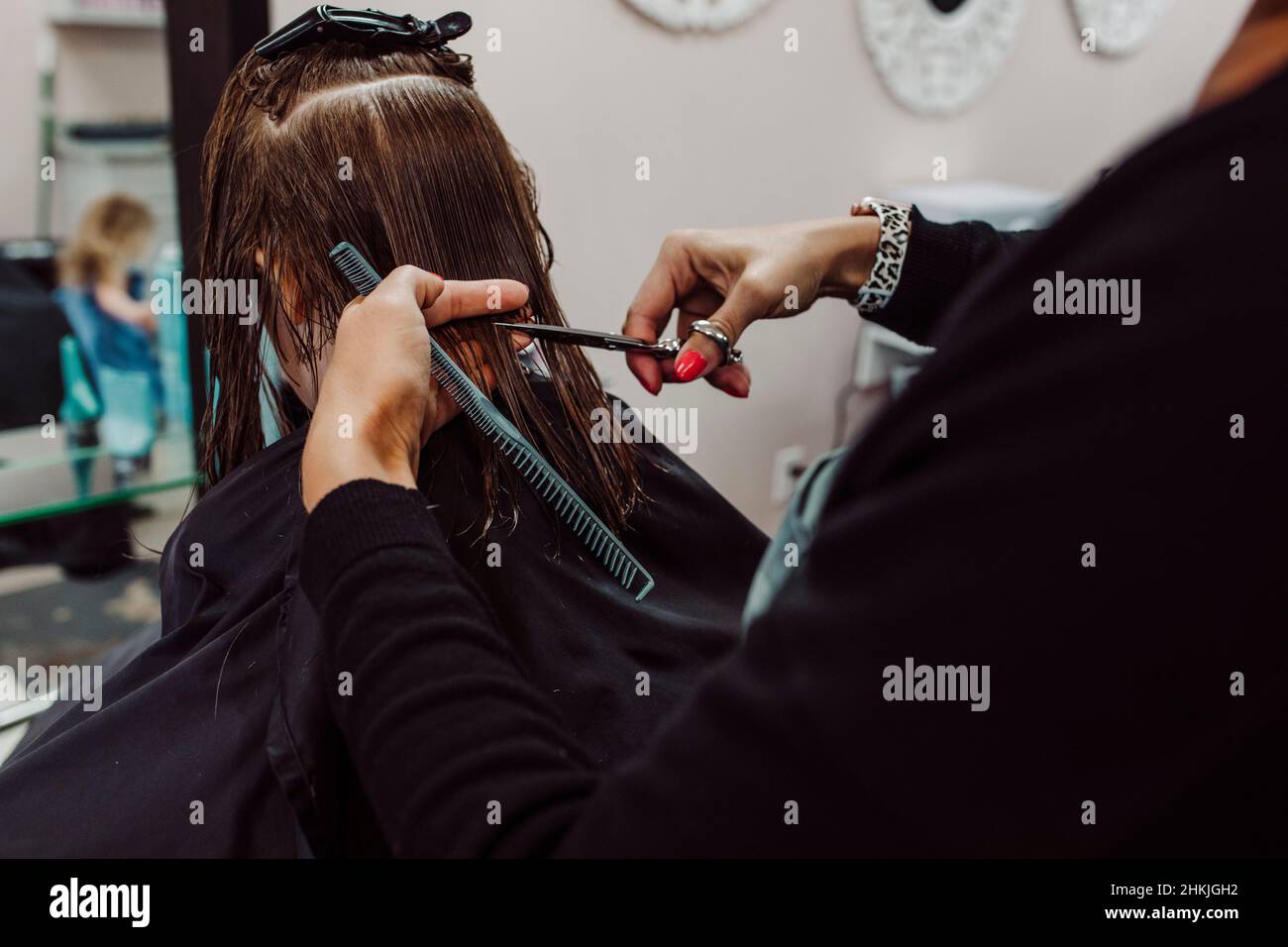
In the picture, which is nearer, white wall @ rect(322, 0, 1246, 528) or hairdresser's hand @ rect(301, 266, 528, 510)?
hairdresser's hand @ rect(301, 266, 528, 510)

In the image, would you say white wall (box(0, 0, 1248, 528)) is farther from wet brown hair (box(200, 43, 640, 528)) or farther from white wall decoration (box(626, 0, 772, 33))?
wet brown hair (box(200, 43, 640, 528))

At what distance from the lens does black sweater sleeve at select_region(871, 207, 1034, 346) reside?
39.3 inches

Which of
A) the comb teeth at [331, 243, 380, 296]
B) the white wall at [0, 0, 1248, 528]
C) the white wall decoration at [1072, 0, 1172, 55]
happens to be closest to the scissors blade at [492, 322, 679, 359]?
the comb teeth at [331, 243, 380, 296]

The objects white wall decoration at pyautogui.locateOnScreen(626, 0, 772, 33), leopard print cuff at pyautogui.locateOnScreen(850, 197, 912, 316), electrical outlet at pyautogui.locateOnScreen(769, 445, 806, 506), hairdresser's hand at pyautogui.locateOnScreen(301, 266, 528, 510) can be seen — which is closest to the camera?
hairdresser's hand at pyautogui.locateOnScreen(301, 266, 528, 510)

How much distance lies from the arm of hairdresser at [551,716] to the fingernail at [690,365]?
325mm

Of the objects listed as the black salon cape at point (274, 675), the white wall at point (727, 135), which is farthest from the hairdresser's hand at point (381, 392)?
the white wall at point (727, 135)

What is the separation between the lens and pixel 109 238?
1477 mm

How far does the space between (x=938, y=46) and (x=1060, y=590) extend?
206cm

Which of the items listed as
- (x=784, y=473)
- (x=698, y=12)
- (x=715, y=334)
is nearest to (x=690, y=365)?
(x=715, y=334)

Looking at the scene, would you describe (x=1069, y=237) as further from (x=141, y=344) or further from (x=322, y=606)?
(x=141, y=344)

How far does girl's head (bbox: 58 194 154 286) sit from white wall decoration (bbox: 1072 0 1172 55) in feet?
7.14

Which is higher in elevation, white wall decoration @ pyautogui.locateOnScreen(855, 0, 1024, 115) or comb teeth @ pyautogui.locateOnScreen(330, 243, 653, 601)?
white wall decoration @ pyautogui.locateOnScreen(855, 0, 1024, 115)

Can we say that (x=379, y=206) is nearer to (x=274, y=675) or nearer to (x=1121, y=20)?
(x=274, y=675)
